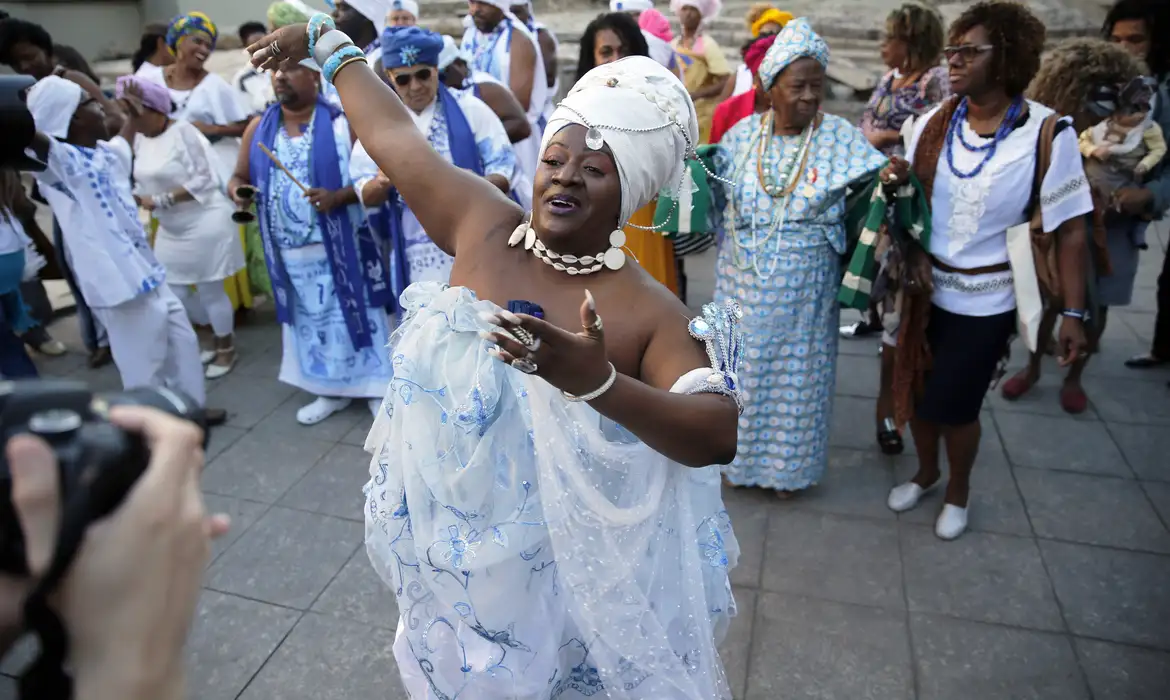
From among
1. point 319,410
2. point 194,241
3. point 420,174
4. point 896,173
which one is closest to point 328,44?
point 420,174

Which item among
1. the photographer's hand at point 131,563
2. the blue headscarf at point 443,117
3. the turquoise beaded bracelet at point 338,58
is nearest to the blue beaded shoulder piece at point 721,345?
the photographer's hand at point 131,563

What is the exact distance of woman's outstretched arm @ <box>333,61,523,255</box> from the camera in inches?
74.8

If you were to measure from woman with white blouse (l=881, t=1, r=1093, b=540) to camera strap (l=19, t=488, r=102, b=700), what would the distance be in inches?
115

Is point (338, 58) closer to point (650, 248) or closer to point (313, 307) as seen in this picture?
point (650, 248)

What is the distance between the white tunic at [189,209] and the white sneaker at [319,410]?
117 cm

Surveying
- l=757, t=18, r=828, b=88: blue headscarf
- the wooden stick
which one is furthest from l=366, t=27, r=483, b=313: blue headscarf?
l=757, t=18, r=828, b=88: blue headscarf

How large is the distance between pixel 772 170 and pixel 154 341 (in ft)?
10.5

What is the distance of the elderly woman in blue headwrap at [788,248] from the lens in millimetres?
3145

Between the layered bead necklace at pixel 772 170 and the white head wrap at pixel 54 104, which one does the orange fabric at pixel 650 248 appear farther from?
the white head wrap at pixel 54 104

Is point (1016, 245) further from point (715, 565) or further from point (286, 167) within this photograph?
point (286, 167)

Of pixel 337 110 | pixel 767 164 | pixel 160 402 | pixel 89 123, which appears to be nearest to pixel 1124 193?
pixel 767 164

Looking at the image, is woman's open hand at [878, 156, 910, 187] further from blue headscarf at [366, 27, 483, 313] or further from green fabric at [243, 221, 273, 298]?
green fabric at [243, 221, 273, 298]

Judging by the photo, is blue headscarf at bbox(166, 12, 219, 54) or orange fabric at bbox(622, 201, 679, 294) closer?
orange fabric at bbox(622, 201, 679, 294)

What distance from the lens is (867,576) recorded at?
123 inches
